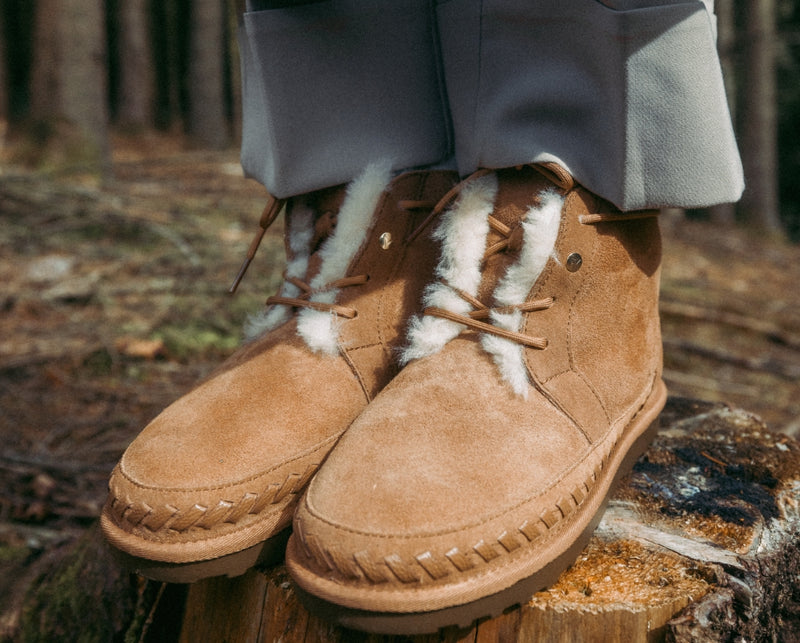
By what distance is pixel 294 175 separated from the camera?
1.36m

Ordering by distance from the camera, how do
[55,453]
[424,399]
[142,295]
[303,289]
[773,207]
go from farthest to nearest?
1. [773,207]
2. [142,295]
3. [55,453]
4. [303,289]
5. [424,399]

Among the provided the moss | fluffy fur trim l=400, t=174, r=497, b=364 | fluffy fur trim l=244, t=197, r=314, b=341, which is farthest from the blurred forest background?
fluffy fur trim l=400, t=174, r=497, b=364

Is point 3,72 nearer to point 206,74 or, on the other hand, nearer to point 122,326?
point 206,74

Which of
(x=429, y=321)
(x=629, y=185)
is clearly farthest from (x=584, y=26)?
Answer: (x=429, y=321)

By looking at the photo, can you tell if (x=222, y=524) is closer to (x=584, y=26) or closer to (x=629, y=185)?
(x=629, y=185)

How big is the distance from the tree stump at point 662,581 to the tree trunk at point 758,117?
8.45 meters

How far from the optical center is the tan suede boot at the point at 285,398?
1060 millimetres

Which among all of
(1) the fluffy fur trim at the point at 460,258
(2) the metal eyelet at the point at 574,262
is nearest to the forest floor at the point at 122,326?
(1) the fluffy fur trim at the point at 460,258

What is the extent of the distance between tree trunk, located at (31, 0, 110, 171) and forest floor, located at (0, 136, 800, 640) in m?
0.32

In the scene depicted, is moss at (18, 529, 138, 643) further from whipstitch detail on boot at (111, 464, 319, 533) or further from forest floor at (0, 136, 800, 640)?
whipstitch detail on boot at (111, 464, 319, 533)

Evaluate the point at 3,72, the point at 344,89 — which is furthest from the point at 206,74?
the point at 344,89

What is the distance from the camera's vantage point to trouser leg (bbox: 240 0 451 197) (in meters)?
1.30

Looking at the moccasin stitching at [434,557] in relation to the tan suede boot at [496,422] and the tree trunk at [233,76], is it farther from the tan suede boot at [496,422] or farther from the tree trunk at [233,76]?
the tree trunk at [233,76]

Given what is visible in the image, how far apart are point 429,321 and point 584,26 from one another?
1.81 feet
